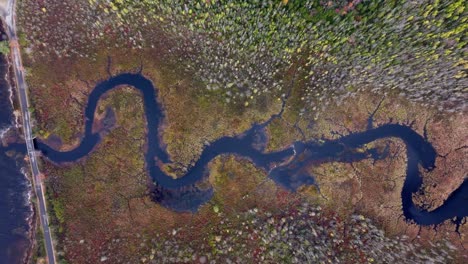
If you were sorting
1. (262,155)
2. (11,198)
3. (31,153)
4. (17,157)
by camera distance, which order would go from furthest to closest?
(262,155)
(11,198)
(17,157)
(31,153)

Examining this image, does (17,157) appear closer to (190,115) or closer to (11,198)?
(11,198)

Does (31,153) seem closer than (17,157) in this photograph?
Yes

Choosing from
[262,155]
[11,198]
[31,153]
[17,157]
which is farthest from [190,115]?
[11,198]

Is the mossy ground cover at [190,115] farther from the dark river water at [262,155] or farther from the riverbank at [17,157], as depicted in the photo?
the riverbank at [17,157]

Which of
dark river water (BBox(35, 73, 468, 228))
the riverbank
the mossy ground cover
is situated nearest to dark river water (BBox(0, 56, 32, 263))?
the riverbank

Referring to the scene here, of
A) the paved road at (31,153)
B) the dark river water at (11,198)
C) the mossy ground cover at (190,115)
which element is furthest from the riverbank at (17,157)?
the mossy ground cover at (190,115)

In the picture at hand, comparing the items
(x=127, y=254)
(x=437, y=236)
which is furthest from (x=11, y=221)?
(x=437, y=236)

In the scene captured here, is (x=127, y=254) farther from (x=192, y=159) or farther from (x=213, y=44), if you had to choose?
(x=213, y=44)

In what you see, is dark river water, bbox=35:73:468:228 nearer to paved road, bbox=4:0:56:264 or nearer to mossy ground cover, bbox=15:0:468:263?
mossy ground cover, bbox=15:0:468:263
